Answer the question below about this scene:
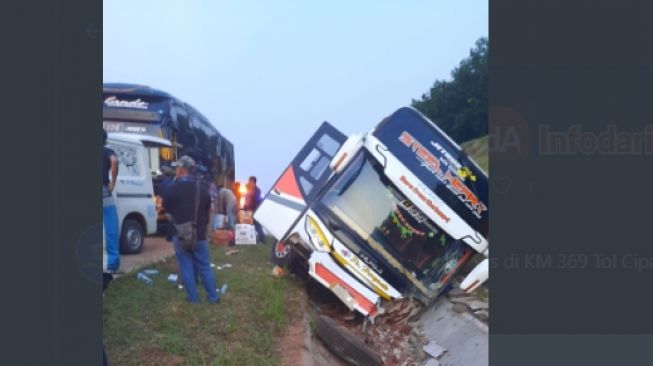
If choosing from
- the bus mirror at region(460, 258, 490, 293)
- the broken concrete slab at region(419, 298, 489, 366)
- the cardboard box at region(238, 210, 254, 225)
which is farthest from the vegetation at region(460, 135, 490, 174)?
the bus mirror at region(460, 258, 490, 293)

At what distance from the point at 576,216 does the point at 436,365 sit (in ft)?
9.95

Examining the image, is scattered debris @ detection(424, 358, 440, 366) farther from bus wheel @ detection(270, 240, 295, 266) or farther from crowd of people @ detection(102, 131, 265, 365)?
bus wheel @ detection(270, 240, 295, 266)

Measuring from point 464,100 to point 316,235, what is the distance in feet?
87.5

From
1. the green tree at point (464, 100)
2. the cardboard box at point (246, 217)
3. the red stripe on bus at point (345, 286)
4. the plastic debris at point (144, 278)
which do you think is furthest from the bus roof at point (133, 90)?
the green tree at point (464, 100)

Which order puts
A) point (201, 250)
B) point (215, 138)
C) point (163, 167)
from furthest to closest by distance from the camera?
1. point (215, 138)
2. point (163, 167)
3. point (201, 250)

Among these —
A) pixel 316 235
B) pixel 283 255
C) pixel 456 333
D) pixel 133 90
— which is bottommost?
pixel 456 333

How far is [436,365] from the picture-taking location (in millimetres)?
6488

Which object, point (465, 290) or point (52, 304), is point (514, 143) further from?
point (52, 304)

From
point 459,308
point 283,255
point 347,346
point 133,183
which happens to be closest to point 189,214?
point 347,346

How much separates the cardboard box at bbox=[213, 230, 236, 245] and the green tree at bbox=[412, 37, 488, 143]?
867 inches

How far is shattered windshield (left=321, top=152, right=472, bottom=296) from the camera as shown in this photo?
23.7 feet

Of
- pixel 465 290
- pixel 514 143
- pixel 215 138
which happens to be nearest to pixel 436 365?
pixel 465 290

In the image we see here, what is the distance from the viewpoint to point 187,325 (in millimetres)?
5062

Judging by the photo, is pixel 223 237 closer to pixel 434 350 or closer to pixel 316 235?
pixel 316 235
